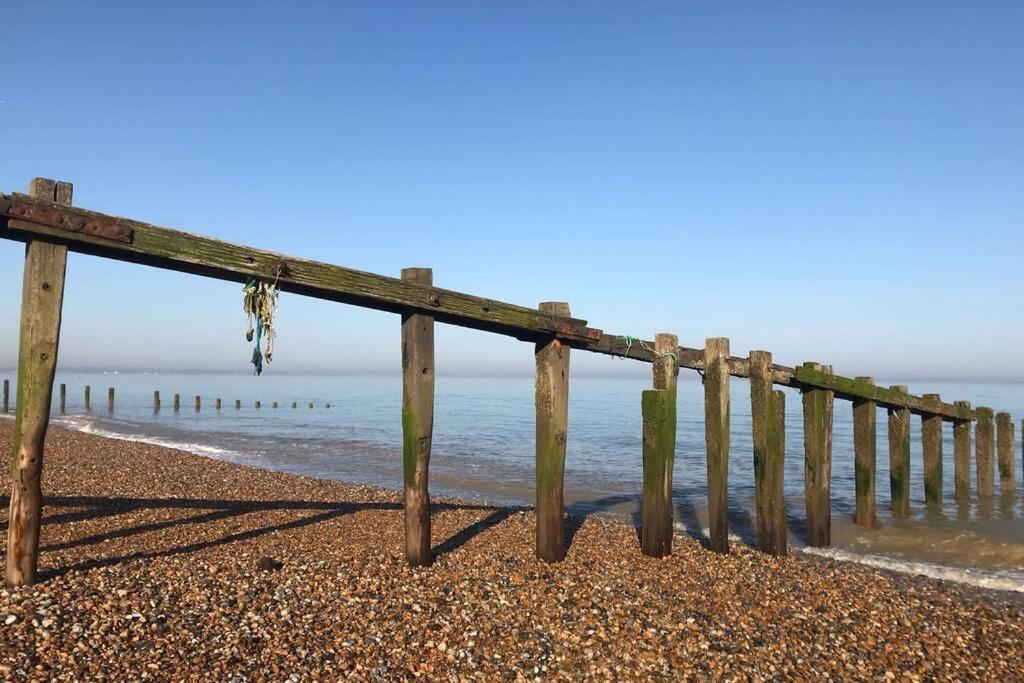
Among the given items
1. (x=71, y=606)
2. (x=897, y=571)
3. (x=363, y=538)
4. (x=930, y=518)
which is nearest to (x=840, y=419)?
(x=930, y=518)

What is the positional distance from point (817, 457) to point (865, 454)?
120 inches

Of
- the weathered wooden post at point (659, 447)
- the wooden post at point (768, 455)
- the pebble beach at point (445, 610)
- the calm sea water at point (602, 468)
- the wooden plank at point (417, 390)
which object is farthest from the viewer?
the calm sea water at point (602, 468)

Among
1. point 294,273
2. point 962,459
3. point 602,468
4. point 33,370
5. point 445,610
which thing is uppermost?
Result: point 294,273

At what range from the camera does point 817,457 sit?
37.7 ft

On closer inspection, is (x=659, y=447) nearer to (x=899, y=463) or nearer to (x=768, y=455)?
(x=768, y=455)

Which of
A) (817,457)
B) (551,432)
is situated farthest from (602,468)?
(551,432)

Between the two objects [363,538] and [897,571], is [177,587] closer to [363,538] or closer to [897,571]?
[363,538]

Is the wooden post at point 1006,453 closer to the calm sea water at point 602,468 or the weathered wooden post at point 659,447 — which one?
the calm sea water at point 602,468

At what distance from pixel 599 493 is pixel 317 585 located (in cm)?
1330

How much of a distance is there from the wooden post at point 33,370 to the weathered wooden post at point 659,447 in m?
6.79

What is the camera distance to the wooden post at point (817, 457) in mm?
11453

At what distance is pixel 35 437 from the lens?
5.63 m

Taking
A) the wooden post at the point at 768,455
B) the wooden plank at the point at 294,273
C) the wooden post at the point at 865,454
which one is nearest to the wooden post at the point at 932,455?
the wooden post at the point at 865,454

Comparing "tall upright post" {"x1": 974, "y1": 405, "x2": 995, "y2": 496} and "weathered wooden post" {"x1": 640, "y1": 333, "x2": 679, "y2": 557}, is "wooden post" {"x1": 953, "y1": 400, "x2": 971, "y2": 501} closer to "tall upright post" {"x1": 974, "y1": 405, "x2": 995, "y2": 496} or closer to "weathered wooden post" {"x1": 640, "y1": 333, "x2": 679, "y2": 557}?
"tall upright post" {"x1": 974, "y1": 405, "x2": 995, "y2": 496}
